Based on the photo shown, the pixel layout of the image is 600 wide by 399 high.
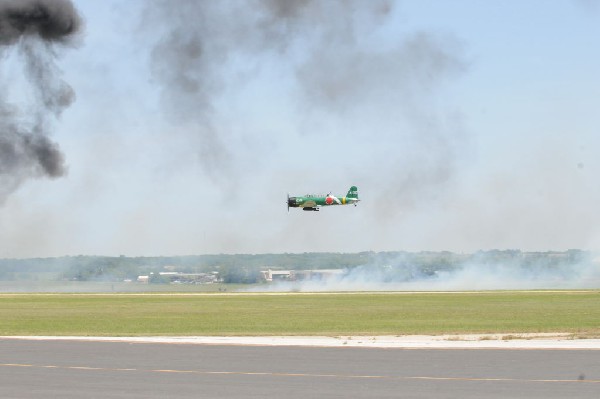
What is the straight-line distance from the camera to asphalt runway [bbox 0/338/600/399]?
908 inches

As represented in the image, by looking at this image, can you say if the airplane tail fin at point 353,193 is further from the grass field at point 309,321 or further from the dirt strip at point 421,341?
the dirt strip at point 421,341

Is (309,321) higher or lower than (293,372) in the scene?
higher

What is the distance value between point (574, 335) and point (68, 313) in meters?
46.3

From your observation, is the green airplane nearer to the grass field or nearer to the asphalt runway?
the grass field

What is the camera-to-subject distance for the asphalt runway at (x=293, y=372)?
23.1 m

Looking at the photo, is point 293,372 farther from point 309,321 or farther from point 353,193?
point 353,193

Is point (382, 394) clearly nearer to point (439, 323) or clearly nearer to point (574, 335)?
point (574, 335)

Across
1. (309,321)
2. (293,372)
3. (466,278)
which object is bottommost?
(293,372)

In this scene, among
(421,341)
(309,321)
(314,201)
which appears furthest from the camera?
(314,201)

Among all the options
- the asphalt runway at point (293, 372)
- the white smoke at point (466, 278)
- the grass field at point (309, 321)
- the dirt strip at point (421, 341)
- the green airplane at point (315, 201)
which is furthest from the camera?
the white smoke at point (466, 278)

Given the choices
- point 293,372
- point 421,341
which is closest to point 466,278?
point 421,341

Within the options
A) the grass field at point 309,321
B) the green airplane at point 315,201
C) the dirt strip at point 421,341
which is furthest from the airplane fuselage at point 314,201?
the dirt strip at point 421,341

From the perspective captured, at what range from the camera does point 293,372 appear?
89.5ft

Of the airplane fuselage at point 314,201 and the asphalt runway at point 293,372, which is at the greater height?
the airplane fuselage at point 314,201
